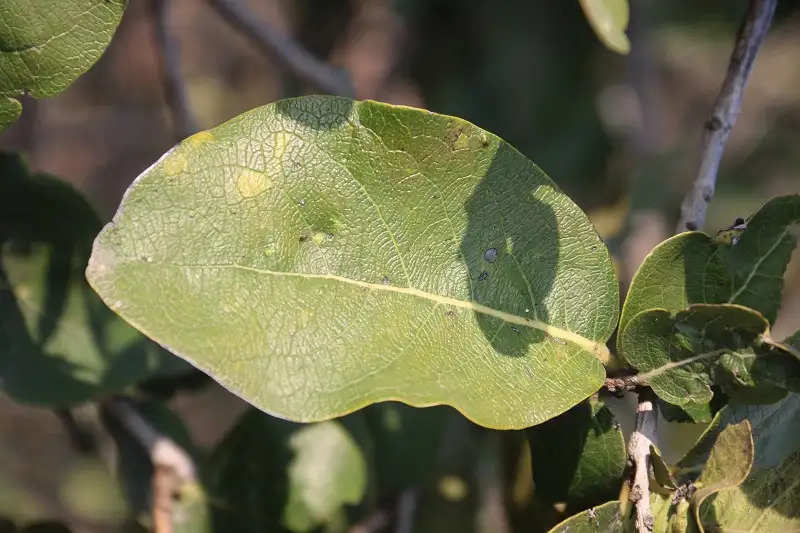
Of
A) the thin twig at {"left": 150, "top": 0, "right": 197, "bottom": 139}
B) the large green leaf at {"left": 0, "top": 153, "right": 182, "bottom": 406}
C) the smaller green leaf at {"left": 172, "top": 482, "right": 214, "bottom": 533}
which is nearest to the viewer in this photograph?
the large green leaf at {"left": 0, "top": 153, "right": 182, "bottom": 406}

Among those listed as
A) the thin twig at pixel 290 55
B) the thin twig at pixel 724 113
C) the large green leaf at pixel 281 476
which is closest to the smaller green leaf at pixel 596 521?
the thin twig at pixel 724 113

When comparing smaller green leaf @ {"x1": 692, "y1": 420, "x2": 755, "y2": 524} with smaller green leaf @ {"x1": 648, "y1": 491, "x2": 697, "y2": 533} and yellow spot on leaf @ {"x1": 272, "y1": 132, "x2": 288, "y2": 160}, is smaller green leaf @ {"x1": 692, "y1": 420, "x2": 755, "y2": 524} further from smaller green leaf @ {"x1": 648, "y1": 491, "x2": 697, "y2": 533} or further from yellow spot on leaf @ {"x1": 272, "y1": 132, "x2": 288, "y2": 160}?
yellow spot on leaf @ {"x1": 272, "y1": 132, "x2": 288, "y2": 160}

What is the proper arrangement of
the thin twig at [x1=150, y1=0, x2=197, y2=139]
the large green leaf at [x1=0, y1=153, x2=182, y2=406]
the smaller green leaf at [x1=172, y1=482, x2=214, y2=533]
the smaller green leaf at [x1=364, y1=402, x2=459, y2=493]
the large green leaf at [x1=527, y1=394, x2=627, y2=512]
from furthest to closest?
the thin twig at [x1=150, y1=0, x2=197, y2=139] < the smaller green leaf at [x1=364, y1=402, x2=459, y2=493] < the smaller green leaf at [x1=172, y1=482, x2=214, y2=533] < the large green leaf at [x1=0, y1=153, x2=182, y2=406] < the large green leaf at [x1=527, y1=394, x2=627, y2=512]

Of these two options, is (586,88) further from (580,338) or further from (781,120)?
(580,338)

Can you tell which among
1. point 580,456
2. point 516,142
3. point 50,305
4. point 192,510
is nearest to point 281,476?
point 192,510

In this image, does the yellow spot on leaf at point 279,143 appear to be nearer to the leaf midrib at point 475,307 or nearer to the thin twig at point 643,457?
the leaf midrib at point 475,307

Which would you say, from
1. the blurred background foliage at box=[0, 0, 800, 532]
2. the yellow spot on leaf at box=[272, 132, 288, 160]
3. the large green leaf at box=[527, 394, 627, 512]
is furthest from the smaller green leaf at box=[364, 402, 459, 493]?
the yellow spot on leaf at box=[272, 132, 288, 160]
